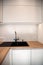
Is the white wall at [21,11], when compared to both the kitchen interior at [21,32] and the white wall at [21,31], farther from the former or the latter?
the white wall at [21,31]

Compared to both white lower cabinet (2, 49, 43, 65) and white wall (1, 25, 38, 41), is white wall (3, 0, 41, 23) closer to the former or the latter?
white wall (1, 25, 38, 41)

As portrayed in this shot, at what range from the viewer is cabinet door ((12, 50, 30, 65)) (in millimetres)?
1903

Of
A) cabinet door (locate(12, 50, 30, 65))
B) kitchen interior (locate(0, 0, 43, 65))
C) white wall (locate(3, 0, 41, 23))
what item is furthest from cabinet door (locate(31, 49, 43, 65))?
white wall (locate(3, 0, 41, 23))

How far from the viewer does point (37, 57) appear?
194 centimetres

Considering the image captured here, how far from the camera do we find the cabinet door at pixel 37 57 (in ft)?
6.28

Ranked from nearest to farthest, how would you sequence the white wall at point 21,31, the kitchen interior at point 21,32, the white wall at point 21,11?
the kitchen interior at point 21,32
the white wall at point 21,11
the white wall at point 21,31

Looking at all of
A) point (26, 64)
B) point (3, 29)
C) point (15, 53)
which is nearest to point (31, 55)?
point (26, 64)

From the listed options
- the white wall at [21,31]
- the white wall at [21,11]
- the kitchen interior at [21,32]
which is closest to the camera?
the kitchen interior at [21,32]

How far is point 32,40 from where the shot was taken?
107 inches

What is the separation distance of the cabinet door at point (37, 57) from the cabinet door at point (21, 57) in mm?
105

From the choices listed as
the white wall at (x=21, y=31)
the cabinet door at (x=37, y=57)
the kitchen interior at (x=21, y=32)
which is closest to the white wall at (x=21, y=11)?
the kitchen interior at (x=21, y=32)

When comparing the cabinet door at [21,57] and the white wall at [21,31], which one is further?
the white wall at [21,31]

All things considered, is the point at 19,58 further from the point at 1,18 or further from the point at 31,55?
the point at 1,18

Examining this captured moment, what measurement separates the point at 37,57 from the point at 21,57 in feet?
1.11
